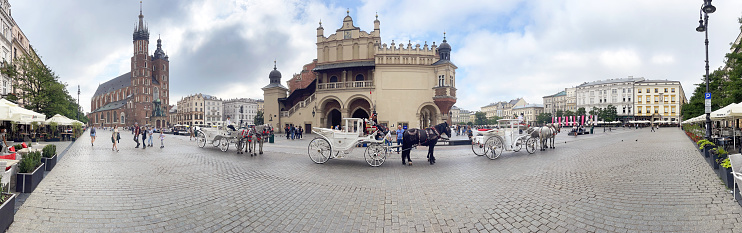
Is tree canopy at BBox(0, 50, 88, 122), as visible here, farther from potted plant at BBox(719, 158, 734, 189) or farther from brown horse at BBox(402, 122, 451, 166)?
potted plant at BBox(719, 158, 734, 189)

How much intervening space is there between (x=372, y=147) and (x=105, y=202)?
6.32m

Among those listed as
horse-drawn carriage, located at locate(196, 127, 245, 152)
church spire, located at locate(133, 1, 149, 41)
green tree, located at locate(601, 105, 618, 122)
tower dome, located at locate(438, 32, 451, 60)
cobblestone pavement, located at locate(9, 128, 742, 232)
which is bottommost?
cobblestone pavement, located at locate(9, 128, 742, 232)

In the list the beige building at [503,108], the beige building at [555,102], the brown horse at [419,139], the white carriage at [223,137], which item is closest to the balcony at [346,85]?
the white carriage at [223,137]

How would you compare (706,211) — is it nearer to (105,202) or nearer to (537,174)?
(537,174)

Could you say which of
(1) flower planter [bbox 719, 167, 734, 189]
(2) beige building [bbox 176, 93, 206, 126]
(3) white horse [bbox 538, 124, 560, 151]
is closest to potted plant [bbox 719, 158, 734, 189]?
(1) flower planter [bbox 719, 167, 734, 189]

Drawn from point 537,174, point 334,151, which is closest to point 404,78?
point 334,151

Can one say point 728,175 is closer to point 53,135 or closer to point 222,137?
point 222,137

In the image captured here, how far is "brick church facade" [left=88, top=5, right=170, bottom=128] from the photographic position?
87.8 meters

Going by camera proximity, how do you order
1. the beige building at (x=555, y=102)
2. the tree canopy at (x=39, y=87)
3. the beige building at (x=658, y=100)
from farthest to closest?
the beige building at (x=555, y=102)
the beige building at (x=658, y=100)
the tree canopy at (x=39, y=87)

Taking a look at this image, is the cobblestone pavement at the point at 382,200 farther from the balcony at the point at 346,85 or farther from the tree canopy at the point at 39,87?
the balcony at the point at 346,85

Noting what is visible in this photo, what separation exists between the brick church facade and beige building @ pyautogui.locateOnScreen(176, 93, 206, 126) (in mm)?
11013

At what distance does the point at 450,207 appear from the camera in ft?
16.1

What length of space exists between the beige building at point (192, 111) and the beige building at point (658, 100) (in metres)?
136

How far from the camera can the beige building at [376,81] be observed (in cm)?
3234
